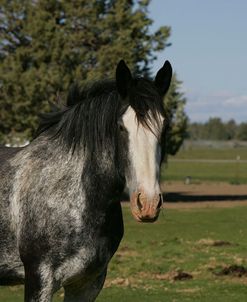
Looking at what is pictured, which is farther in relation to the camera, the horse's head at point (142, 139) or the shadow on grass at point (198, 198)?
the shadow on grass at point (198, 198)

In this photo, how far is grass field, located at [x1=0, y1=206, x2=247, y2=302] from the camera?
11.9 meters

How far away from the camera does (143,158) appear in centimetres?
555

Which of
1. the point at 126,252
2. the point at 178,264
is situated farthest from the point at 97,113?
the point at 126,252

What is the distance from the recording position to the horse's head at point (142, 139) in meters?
5.45

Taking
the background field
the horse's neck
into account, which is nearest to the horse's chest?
the horse's neck

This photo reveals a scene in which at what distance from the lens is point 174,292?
471 inches

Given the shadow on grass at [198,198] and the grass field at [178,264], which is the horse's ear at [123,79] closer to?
the grass field at [178,264]

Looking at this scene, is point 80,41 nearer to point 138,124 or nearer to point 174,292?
point 174,292

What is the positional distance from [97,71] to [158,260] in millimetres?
16549

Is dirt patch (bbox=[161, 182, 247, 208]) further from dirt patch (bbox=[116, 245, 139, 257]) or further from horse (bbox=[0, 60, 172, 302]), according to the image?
horse (bbox=[0, 60, 172, 302])

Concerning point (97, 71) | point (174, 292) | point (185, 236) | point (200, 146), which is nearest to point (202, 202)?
point (97, 71)

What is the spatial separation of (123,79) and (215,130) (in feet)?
537

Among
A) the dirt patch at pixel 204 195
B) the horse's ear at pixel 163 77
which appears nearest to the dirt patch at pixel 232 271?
the horse's ear at pixel 163 77

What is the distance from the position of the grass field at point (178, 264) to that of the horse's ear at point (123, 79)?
5.76 feet
